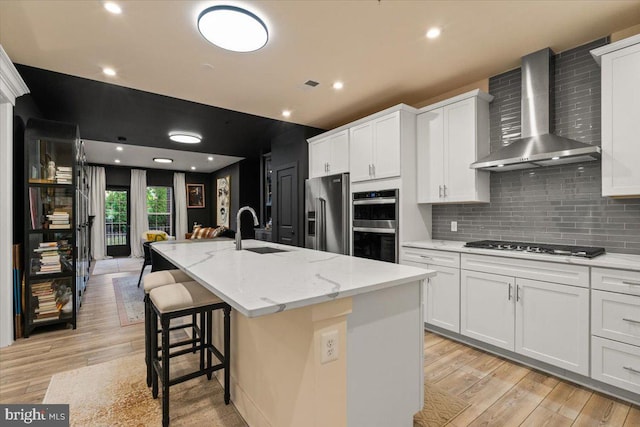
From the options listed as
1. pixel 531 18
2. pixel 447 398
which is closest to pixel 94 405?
pixel 447 398

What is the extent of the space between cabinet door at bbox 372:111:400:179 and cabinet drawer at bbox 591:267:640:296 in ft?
6.03

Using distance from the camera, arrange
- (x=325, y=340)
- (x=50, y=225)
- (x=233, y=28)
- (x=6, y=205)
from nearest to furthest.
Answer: (x=325, y=340) < (x=233, y=28) < (x=6, y=205) < (x=50, y=225)

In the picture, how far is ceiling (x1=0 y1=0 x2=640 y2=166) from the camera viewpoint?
6.72 ft

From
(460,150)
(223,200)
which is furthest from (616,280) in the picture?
(223,200)

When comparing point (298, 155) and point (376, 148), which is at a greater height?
point (298, 155)

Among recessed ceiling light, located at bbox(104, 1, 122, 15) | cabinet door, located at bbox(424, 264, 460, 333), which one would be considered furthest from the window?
cabinet door, located at bbox(424, 264, 460, 333)

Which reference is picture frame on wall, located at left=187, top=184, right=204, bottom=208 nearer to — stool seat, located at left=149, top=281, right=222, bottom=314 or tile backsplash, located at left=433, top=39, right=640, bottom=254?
stool seat, located at left=149, top=281, right=222, bottom=314

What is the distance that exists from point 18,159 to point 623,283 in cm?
521

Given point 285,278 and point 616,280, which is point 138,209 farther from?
point 616,280

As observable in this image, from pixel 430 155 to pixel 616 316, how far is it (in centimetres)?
202

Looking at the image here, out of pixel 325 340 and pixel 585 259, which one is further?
pixel 585 259

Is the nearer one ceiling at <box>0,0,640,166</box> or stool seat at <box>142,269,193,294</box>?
ceiling at <box>0,0,640,166</box>

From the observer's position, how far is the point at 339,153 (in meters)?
4.12

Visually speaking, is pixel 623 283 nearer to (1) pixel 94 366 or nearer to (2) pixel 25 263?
(1) pixel 94 366
